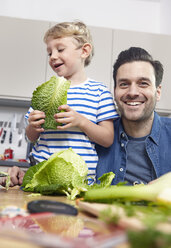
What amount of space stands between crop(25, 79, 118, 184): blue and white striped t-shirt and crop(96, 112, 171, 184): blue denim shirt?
58mm

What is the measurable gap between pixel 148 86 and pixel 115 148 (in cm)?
31

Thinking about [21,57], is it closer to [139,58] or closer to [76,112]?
[139,58]

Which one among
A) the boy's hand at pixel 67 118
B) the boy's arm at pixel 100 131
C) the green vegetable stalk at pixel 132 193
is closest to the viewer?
the green vegetable stalk at pixel 132 193

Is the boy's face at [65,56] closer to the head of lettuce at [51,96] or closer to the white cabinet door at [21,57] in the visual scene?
the head of lettuce at [51,96]

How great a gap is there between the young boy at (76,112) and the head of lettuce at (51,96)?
0.07 ft

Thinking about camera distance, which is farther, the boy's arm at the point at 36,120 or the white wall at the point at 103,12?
the white wall at the point at 103,12

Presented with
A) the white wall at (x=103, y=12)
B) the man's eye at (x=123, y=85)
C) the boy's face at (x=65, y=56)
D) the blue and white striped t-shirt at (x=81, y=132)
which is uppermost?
the white wall at (x=103, y=12)

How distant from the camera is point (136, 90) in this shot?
123cm

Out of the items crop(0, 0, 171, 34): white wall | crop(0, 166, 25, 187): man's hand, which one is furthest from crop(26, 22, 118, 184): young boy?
crop(0, 0, 171, 34): white wall

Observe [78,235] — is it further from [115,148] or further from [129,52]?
[129,52]

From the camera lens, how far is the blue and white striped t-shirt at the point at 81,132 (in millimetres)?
1121

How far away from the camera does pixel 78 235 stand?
0.35 m

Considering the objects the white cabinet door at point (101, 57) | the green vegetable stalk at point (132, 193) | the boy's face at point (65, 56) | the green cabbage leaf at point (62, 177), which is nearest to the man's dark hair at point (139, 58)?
the boy's face at point (65, 56)

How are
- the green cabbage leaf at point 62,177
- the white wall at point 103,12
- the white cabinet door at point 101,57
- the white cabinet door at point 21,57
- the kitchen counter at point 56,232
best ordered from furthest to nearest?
1. the white wall at point 103,12
2. the white cabinet door at point 101,57
3. the white cabinet door at point 21,57
4. the green cabbage leaf at point 62,177
5. the kitchen counter at point 56,232
